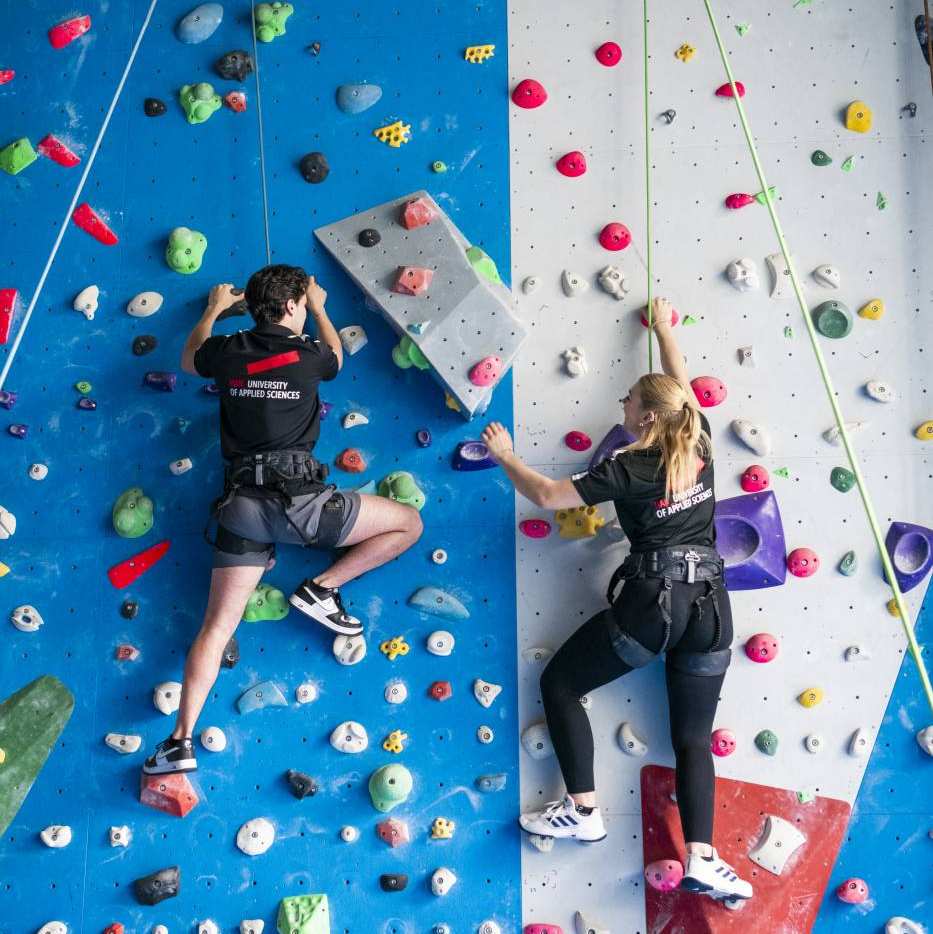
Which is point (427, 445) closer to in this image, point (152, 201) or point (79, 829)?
point (152, 201)

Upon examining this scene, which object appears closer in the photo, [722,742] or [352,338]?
[722,742]

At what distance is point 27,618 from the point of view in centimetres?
326

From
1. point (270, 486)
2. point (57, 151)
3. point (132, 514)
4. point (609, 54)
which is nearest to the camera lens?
point (270, 486)

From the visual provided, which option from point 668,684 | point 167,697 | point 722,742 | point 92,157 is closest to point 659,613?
point 668,684

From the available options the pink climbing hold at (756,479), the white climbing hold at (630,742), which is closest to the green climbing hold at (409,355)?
the pink climbing hold at (756,479)

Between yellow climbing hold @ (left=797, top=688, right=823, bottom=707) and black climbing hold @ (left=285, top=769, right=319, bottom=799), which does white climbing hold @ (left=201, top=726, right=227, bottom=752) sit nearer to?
black climbing hold @ (left=285, top=769, right=319, bottom=799)

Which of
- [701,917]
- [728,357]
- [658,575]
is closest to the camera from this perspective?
[658,575]

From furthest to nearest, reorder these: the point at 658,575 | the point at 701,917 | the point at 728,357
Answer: the point at 728,357 < the point at 701,917 < the point at 658,575

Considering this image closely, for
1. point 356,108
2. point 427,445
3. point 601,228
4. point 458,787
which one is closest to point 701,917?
point 458,787

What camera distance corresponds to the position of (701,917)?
3055 mm

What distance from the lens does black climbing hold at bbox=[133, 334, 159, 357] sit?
3.33 metres

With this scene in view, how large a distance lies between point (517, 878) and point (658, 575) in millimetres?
1069

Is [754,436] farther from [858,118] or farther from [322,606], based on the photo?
[322,606]

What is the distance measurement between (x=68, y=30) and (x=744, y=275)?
2.43 meters
